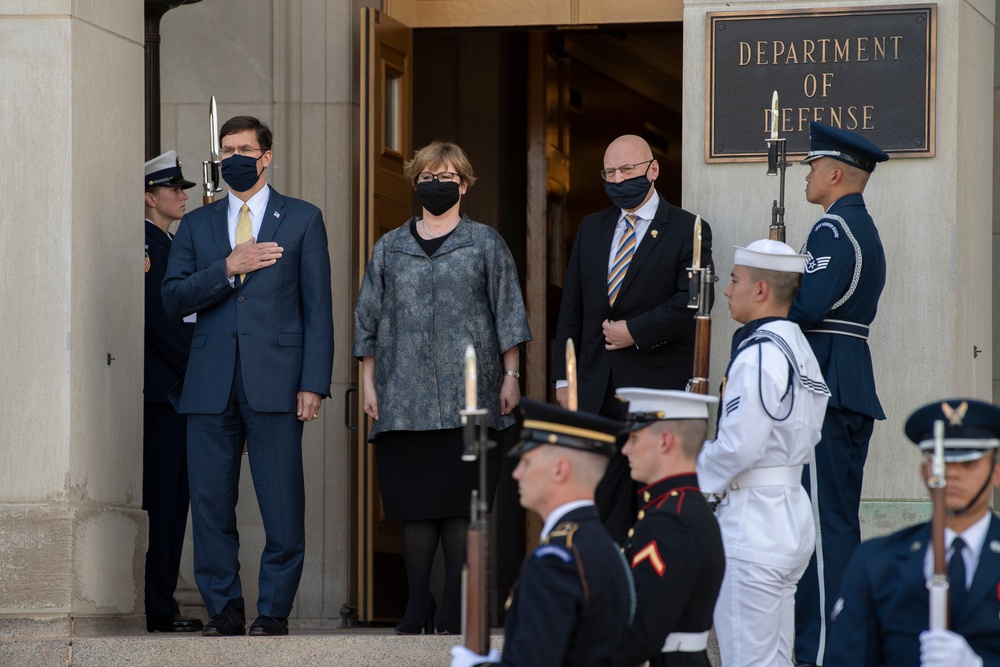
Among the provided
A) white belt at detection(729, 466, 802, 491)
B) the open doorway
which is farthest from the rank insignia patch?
the open doorway

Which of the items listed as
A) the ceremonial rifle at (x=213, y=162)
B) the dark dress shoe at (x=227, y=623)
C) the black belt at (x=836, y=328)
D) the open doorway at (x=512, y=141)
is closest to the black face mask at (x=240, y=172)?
the ceremonial rifle at (x=213, y=162)

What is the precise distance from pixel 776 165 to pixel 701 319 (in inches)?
45.6

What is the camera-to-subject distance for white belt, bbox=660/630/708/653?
5.14m

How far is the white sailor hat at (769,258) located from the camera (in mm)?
6379

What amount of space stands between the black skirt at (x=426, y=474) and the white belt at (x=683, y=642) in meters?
2.33

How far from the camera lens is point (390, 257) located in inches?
307

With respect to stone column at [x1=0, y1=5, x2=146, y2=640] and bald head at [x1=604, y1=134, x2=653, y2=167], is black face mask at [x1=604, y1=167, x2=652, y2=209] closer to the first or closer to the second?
bald head at [x1=604, y1=134, x2=653, y2=167]

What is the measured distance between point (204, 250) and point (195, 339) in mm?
379

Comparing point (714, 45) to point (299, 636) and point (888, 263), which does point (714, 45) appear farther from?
point (299, 636)

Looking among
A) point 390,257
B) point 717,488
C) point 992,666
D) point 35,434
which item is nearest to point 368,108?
point 390,257

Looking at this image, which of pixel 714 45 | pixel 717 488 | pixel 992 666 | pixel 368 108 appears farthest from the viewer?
pixel 368 108

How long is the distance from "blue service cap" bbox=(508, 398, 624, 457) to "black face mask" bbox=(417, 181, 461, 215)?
122 inches

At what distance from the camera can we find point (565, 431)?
4.64m

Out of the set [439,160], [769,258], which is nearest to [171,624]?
[439,160]
